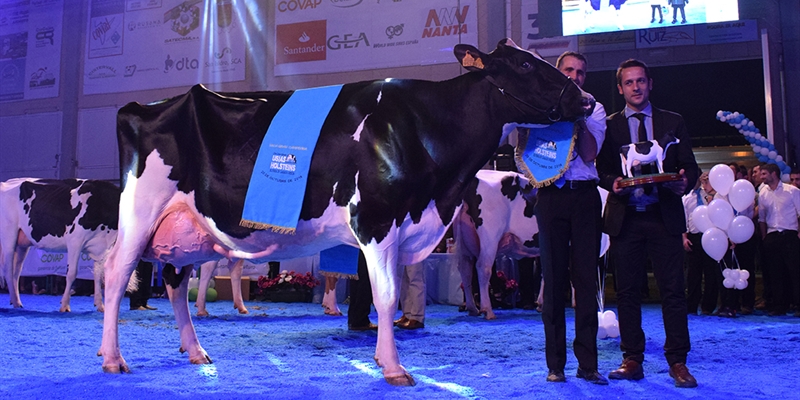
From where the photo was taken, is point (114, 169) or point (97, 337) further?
point (114, 169)

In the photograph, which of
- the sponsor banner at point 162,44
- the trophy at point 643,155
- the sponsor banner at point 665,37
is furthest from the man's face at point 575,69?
the sponsor banner at point 162,44

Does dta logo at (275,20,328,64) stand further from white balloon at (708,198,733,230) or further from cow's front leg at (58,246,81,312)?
white balloon at (708,198,733,230)

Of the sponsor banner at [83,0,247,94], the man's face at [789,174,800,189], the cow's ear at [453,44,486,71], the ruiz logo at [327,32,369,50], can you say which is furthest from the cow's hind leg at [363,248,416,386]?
the sponsor banner at [83,0,247,94]

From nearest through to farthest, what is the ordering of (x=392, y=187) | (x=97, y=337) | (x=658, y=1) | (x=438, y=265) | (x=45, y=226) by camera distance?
1. (x=392, y=187)
2. (x=97, y=337)
3. (x=45, y=226)
4. (x=438, y=265)
5. (x=658, y=1)

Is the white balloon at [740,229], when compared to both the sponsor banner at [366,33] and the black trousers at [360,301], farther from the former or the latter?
the sponsor banner at [366,33]

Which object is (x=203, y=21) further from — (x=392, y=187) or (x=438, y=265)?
(x=392, y=187)

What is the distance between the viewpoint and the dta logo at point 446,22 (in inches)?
576

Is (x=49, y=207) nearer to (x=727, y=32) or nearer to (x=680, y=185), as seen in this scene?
(x=680, y=185)

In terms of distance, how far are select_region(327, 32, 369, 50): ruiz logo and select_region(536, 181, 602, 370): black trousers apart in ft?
40.4

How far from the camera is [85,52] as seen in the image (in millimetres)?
17484

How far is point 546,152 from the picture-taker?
3699 mm

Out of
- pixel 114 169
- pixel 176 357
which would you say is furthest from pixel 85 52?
pixel 176 357

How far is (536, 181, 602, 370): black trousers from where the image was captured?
366cm

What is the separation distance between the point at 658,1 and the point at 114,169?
1343 centimetres
